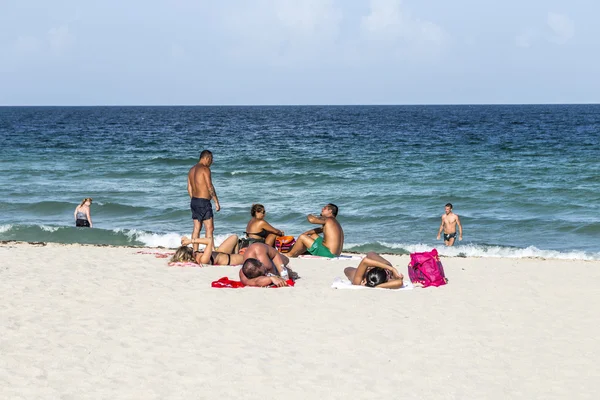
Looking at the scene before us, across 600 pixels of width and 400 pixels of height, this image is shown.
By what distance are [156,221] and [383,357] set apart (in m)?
14.0

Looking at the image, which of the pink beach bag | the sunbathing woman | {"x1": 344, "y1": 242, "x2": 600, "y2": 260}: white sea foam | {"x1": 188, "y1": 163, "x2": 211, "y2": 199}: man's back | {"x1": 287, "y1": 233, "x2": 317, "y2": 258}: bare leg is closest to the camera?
the sunbathing woman

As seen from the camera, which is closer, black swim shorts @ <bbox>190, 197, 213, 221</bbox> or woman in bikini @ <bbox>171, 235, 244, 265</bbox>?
woman in bikini @ <bbox>171, 235, 244, 265</bbox>

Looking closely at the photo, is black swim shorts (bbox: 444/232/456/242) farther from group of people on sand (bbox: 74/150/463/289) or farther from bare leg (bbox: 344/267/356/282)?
bare leg (bbox: 344/267/356/282)

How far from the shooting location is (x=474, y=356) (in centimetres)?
746

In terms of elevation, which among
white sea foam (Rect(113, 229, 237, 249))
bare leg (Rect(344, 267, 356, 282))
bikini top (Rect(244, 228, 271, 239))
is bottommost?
white sea foam (Rect(113, 229, 237, 249))

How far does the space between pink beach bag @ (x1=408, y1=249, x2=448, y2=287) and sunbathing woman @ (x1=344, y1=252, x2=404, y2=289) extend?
0.52 meters

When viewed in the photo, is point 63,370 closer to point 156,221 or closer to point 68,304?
point 68,304

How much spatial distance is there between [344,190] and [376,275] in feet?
50.6

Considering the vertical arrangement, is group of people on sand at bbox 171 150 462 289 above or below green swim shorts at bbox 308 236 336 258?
above

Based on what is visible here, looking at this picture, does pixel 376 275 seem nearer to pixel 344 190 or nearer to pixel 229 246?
pixel 229 246

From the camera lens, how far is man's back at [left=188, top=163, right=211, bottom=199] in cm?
1232

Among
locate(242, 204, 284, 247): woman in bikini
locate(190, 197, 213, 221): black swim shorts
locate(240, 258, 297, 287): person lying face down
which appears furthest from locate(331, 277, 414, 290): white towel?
locate(190, 197, 213, 221): black swim shorts

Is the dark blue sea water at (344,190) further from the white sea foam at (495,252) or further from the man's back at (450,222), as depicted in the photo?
the man's back at (450,222)

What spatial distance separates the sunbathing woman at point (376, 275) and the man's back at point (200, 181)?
11.0 feet
